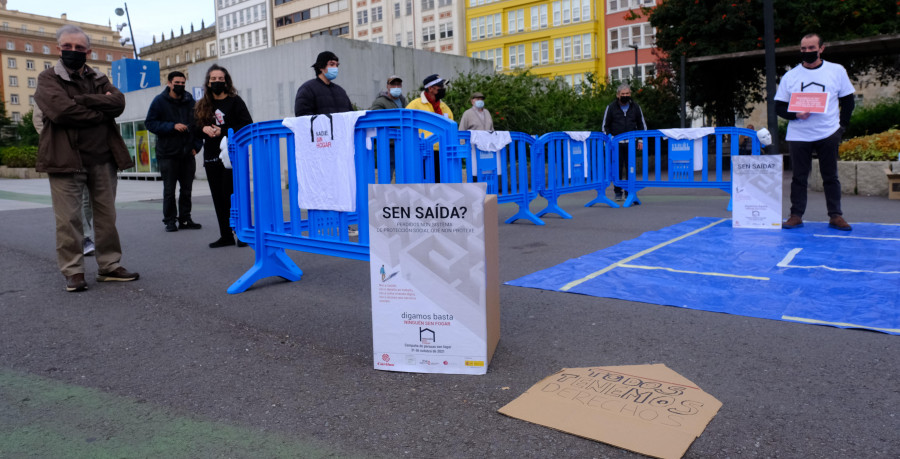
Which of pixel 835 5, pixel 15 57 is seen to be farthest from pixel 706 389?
pixel 15 57

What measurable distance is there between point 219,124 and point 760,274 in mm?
5901

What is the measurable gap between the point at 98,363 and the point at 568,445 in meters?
2.54

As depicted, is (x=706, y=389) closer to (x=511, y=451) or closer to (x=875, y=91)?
(x=511, y=451)

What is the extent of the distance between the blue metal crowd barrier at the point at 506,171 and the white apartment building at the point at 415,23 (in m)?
65.0

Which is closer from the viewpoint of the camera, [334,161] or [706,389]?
[706,389]

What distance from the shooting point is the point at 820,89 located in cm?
791

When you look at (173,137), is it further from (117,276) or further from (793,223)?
(793,223)

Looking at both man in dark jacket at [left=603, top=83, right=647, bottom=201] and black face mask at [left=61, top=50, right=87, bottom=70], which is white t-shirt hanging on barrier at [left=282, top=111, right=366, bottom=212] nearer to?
black face mask at [left=61, top=50, right=87, bottom=70]

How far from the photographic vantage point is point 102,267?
597 cm

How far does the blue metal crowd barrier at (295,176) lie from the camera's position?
4.27 metres

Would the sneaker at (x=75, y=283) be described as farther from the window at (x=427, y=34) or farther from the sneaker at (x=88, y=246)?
the window at (x=427, y=34)

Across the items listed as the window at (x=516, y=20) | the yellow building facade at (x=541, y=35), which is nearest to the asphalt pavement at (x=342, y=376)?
the yellow building facade at (x=541, y=35)

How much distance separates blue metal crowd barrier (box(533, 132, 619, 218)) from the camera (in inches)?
412

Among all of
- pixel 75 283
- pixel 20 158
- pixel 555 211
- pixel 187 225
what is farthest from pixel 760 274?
pixel 20 158
